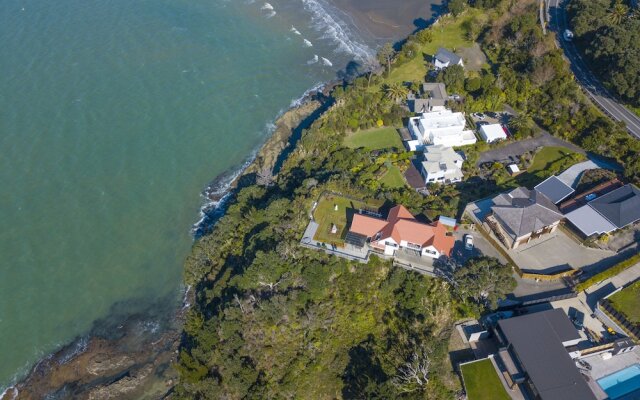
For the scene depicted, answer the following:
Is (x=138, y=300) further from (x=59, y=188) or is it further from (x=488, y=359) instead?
(x=488, y=359)

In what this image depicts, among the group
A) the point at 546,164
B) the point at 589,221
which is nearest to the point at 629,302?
the point at 589,221

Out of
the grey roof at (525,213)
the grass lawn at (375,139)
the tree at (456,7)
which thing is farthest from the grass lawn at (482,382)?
the tree at (456,7)

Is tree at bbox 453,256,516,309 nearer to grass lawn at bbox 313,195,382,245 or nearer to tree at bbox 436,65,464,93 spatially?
grass lawn at bbox 313,195,382,245

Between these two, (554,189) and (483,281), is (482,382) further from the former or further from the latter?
(554,189)

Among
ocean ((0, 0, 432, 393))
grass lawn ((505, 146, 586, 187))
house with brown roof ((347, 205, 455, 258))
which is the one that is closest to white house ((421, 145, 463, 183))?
grass lawn ((505, 146, 586, 187))

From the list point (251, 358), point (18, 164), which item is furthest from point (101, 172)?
point (251, 358)
